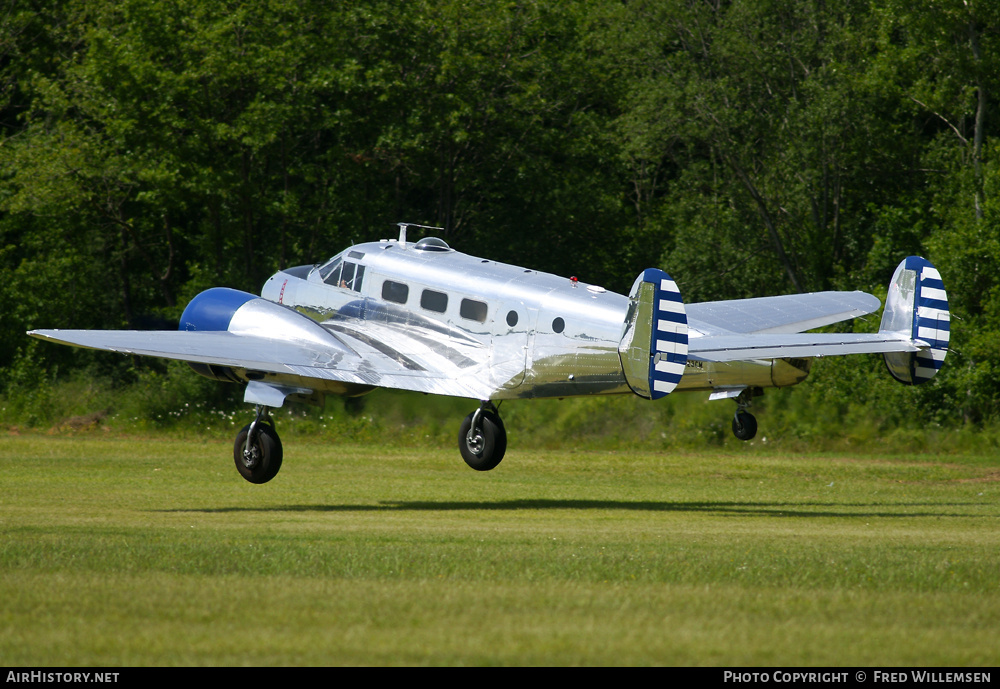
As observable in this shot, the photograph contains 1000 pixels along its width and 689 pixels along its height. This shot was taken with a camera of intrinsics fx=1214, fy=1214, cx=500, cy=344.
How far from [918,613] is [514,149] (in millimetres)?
35280

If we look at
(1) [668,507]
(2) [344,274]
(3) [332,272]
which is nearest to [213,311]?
(3) [332,272]

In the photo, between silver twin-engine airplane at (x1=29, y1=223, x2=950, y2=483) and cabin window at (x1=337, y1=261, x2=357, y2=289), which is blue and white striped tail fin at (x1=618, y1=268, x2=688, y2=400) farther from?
cabin window at (x1=337, y1=261, x2=357, y2=289)

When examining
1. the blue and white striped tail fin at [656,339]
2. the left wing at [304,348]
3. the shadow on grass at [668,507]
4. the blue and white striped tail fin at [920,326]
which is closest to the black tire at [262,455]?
the left wing at [304,348]

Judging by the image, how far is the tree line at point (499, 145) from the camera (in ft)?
129

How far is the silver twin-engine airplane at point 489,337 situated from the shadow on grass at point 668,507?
117 centimetres

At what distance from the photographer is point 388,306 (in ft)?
73.7

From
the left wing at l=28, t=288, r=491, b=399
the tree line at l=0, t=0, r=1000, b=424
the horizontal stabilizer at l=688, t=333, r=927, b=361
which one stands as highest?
the tree line at l=0, t=0, r=1000, b=424

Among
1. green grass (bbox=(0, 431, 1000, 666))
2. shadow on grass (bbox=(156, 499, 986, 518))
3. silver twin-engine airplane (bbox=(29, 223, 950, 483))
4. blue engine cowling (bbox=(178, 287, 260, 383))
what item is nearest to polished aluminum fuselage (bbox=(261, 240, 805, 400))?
silver twin-engine airplane (bbox=(29, 223, 950, 483))

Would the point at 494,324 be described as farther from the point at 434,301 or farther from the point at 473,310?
the point at 434,301

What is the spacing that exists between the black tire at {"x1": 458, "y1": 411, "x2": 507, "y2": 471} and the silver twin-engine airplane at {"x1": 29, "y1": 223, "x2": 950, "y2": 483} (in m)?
0.02

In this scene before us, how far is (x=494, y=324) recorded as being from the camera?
823 inches

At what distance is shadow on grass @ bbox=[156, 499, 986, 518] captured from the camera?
20.2 m

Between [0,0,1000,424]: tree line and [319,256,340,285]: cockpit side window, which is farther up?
[0,0,1000,424]: tree line

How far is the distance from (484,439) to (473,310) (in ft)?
8.02
